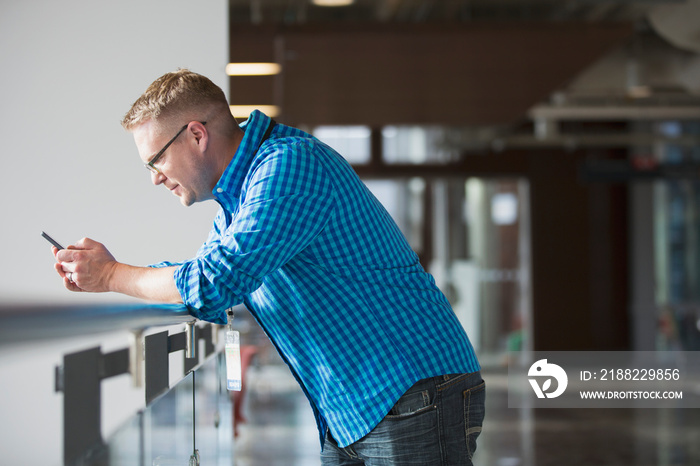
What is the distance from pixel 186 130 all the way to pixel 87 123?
1265 millimetres

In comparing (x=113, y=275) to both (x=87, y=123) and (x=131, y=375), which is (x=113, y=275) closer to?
(x=131, y=375)

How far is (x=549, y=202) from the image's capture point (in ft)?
43.1

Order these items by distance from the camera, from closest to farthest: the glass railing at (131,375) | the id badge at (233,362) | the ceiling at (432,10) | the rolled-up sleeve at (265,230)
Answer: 1. the glass railing at (131,375)
2. the rolled-up sleeve at (265,230)
3. the id badge at (233,362)
4. the ceiling at (432,10)

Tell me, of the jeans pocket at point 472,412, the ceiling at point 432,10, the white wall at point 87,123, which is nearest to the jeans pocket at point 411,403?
the jeans pocket at point 472,412

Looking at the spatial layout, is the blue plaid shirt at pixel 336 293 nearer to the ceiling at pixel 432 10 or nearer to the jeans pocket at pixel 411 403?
the jeans pocket at pixel 411 403

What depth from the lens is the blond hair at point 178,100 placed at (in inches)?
56.6

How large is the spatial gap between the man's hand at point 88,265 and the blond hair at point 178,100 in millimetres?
279

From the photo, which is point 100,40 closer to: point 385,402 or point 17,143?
point 17,143

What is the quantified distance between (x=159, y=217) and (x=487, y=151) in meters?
10.8

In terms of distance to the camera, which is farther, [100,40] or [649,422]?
[649,422]

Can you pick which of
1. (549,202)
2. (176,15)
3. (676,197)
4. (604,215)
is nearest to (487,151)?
(549,202)

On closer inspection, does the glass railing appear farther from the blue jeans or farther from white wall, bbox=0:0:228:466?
white wall, bbox=0:0:228:466

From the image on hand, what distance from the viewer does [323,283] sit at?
1.37 meters

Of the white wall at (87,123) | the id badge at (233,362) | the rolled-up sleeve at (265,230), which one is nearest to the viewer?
the rolled-up sleeve at (265,230)
